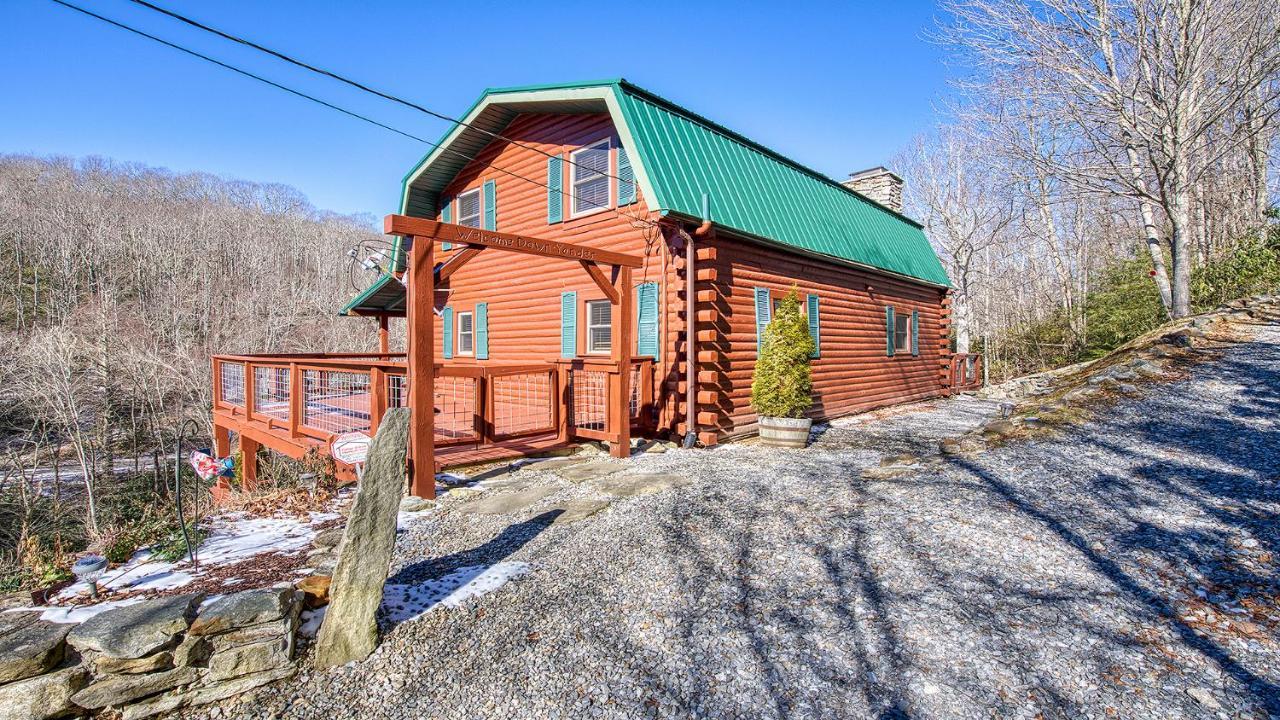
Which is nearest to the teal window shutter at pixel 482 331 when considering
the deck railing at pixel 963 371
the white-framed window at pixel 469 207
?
the white-framed window at pixel 469 207

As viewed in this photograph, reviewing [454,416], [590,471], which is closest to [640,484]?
[590,471]

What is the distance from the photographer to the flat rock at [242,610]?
2.91 m

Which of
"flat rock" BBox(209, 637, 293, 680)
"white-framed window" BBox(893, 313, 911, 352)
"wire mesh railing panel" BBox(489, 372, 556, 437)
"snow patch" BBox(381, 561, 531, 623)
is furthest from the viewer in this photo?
"white-framed window" BBox(893, 313, 911, 352)

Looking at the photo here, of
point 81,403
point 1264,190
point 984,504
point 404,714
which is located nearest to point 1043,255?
point 1264,190

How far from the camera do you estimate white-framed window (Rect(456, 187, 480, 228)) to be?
1259cm

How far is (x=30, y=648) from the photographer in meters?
2.60

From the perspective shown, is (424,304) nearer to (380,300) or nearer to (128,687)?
(128,687)

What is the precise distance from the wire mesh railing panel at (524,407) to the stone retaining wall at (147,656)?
4.02 m

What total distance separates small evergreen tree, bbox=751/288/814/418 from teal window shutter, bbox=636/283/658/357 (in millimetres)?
1607

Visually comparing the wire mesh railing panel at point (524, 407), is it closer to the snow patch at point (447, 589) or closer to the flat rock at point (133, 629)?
the snow patch at point (447, 589)

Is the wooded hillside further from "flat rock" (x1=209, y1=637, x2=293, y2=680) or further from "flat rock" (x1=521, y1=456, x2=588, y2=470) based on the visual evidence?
"flat rock" (x1=209, y1=637, x2=293, y2=680)

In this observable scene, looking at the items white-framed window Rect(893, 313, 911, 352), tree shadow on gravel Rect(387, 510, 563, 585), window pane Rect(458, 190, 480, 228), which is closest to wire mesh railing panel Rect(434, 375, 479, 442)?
tree shadow on gravel Rect(387, 510, 563, 585)

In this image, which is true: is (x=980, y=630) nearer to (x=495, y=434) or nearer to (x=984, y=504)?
(x=984, y=504)

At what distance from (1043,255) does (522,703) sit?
35.0m
